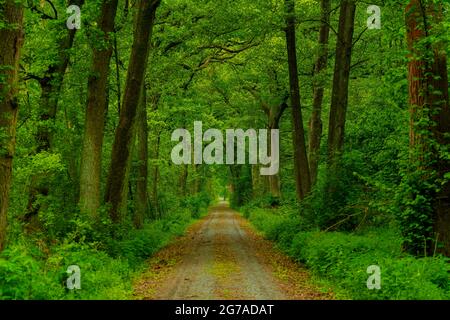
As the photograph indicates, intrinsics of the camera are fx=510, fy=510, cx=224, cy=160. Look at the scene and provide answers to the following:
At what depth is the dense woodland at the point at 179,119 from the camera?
34.1 ft

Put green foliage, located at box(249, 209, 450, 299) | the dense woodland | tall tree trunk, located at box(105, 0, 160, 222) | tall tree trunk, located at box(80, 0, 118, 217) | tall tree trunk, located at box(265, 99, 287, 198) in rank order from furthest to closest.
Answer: tall tree trunk, located at box(265, 99, 287, 198)
tall tree trunk, located at box(105, 0, 160, 222)
tall tree trunk, located at box(80, 0, 118, 217)
the dense woodland
green foliage, located at box(249, 209, 450, 299)

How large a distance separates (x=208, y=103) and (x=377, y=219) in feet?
90.3

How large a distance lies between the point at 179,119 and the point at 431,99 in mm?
21863

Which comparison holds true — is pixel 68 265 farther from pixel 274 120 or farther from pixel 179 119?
pixel 274 120

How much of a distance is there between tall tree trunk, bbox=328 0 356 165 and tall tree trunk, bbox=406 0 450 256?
7.27m

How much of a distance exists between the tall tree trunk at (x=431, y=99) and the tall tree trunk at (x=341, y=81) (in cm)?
727

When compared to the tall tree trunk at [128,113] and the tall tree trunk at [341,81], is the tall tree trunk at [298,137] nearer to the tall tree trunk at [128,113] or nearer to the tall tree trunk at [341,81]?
the tall tree trunk at [341,81]

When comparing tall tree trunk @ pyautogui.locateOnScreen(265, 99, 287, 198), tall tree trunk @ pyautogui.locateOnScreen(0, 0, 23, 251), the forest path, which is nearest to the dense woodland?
tall tree trunk @ pyautogui.locateOnScreen(0, 0, 23, 251)

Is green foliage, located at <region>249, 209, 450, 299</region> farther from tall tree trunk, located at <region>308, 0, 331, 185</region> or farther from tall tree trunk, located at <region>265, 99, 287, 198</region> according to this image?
tall tree trunk, located at <region>265, 99, 287, 198</region>

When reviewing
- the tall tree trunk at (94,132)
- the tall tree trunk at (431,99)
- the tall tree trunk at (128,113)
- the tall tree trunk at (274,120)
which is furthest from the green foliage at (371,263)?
the tall tree trunk at (274,120)

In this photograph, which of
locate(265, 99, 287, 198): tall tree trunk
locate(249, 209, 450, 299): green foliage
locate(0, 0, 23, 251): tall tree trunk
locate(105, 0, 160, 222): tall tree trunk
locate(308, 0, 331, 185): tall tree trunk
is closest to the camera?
locate(249, 209, 450, 299): green foliage

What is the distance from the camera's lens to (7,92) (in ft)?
31.6

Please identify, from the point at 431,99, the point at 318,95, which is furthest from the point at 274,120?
the point at 431,99

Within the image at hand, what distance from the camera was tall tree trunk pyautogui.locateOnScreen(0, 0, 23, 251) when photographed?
376 inches
